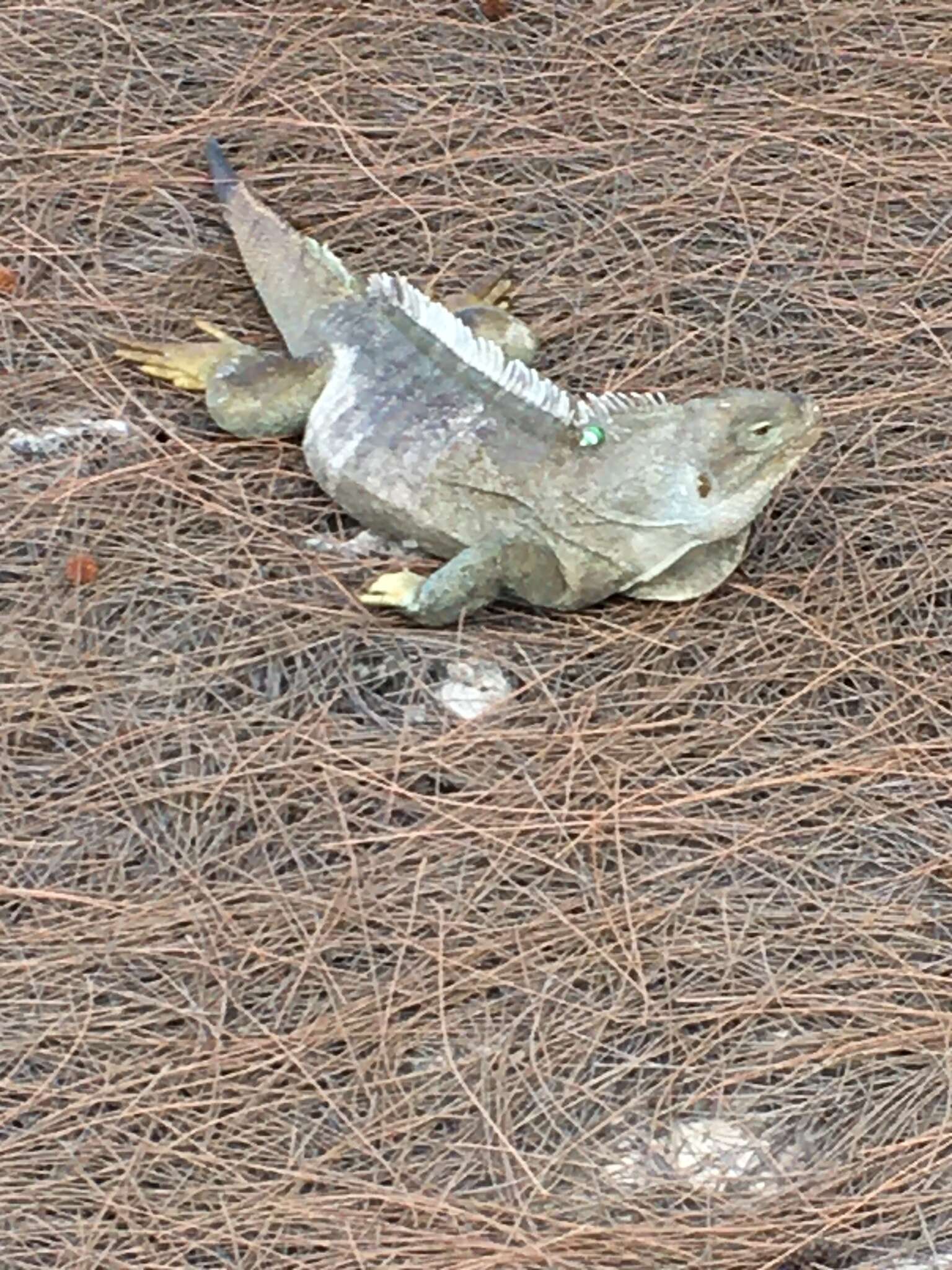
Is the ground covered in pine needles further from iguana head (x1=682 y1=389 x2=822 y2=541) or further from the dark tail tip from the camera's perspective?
iguana head (x1=682 y1=389 x2=822 y2=541)

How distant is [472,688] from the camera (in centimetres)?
306

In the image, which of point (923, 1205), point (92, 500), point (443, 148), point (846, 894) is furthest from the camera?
point (443, 148)

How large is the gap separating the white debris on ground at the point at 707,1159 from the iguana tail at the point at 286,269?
1.98 metres

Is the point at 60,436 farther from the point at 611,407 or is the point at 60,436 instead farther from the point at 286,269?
the point at 611,407

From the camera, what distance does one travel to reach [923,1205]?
2.47 m

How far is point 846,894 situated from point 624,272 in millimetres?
1809

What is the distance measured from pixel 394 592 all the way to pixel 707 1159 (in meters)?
1.31

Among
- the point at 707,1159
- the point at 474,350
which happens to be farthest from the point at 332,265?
the point at 707,1159

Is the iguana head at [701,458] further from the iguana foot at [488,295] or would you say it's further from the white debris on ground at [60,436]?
the white debris on ground at [60,436]

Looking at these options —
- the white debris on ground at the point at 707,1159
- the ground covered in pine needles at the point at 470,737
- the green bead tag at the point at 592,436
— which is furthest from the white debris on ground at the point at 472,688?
the white debris on ground at the point at 707,1159

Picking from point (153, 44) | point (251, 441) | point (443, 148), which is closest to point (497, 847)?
point (251, 441)

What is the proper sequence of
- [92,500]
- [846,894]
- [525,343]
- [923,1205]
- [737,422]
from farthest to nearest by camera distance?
[525,343]
[92,500]
[737,422]
[846,894]
[923,1205]

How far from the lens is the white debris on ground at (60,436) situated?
341 centimetres

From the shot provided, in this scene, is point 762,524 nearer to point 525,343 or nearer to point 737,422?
point 737,422
